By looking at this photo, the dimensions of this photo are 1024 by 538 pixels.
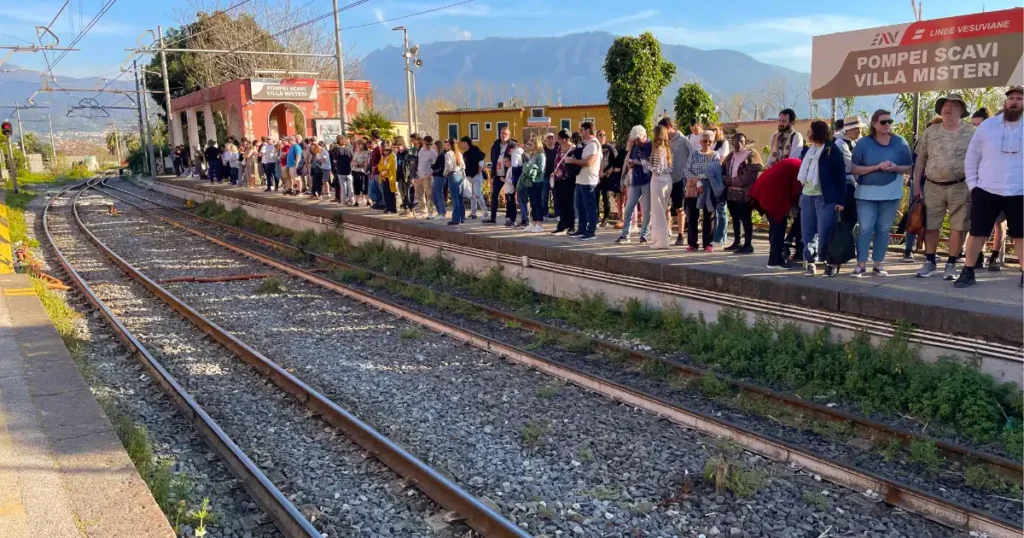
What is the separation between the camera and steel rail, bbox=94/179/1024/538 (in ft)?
14.1

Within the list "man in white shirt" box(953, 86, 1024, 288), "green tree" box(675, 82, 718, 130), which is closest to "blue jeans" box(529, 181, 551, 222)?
"man in white shirt" box(953, 86, 1024, 288)

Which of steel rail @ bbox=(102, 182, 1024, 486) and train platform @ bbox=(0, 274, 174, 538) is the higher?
train platform @ bbox=(0, 274, 174, 538)

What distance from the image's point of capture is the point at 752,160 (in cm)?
875

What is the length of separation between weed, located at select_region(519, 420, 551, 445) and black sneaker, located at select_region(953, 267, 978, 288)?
13.4 ft

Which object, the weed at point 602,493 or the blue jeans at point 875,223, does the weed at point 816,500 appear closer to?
the weed at point 602,493

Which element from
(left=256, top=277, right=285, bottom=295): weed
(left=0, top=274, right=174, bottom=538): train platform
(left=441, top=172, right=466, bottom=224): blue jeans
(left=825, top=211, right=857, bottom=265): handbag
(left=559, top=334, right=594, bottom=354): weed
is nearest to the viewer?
(left=0, top=274, right=174, bottom=538): train platform

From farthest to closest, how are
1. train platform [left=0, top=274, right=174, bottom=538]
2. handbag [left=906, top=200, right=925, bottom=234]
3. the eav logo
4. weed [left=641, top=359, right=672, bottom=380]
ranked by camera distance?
the eav logo → handbag [left=906, top=200, right=925, bottom=234] → weed [left=641, top=359, right=672, bottom=380] → train platform [left=0, top=274, right=174, bottom=538]

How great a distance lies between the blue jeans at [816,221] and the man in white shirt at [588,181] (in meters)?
3.38

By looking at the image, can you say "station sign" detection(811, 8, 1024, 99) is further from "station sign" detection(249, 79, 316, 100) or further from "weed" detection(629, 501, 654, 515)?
"station sign" detection(249, 79, 316, 100)

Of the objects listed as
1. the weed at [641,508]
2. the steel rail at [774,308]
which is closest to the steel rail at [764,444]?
the weed at [641,508]

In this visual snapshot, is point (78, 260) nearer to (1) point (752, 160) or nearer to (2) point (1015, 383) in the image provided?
(1) point (752, 160)

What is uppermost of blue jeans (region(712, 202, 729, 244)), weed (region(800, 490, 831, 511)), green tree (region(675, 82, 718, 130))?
green tree (region(675, 82, 718, 130))

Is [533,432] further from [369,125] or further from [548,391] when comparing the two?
[369,125]

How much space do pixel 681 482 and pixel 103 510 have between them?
362 cm
